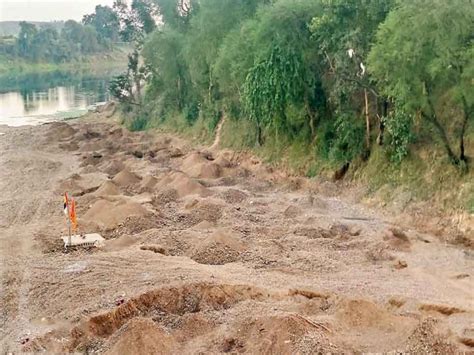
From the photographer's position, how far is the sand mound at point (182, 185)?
25.3m

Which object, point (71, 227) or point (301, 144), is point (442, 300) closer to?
point (71, 227)

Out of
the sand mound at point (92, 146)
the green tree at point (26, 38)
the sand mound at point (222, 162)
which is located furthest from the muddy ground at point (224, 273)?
the green tree at point (26, 38)

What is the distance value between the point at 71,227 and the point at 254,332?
34.6 feet

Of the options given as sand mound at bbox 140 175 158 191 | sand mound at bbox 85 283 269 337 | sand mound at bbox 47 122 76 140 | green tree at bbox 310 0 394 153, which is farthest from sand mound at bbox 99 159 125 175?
sand mound at bbox 85 283 269 337

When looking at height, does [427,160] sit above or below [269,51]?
below

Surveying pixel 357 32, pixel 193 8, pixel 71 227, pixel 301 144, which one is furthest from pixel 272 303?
pixel 193 8

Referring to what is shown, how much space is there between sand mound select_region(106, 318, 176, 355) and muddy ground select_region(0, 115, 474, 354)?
1.1 inches

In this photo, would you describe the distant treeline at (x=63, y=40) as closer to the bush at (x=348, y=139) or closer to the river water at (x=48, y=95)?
the river water at (x=48, y=95)

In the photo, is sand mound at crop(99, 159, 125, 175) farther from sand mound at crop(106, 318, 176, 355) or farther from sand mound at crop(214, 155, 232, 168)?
sand mound at crop(106, 318, 176, 355)

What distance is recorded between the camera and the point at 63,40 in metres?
108

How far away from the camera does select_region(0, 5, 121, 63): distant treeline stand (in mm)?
99438

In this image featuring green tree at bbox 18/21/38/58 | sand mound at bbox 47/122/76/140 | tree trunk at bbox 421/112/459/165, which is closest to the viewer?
tree trunk at bbox 421/112/459/165

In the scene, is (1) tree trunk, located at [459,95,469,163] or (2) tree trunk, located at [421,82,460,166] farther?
(2) tree trunk, located at [421,82,460,166]

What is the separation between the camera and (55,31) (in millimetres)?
106250
